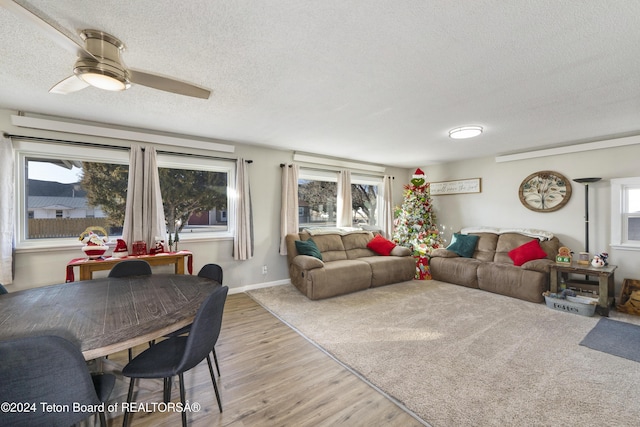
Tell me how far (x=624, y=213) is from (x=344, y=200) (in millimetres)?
4309

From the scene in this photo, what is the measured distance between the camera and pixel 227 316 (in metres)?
3.39

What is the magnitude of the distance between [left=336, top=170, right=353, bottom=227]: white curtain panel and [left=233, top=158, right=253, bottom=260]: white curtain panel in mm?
1986

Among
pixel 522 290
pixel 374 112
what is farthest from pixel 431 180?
pixel 374 112

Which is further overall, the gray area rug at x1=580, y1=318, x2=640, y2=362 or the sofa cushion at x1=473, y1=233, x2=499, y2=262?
the sofa cushion at x1=473, y1=233, x2=499, y2=262

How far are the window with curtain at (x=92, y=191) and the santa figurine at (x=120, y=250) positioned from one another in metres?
0.48

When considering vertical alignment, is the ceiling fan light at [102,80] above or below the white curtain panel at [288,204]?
above

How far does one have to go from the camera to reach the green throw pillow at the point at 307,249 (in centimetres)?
445

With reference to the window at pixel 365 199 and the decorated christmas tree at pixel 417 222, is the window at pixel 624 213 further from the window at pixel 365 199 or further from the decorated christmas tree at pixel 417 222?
the window at pixel 365 199

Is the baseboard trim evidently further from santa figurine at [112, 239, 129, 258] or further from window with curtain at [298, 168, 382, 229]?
santa figurine at [112, 239, 129, 258]

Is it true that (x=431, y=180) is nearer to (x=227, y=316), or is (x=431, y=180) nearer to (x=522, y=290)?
(x=522, y=290)

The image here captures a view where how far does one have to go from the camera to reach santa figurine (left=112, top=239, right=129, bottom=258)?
130 inches

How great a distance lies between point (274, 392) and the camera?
6.50 feet

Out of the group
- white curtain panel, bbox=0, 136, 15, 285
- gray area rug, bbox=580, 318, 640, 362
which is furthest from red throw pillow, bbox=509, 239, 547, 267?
white curtain panel, bbox=0, 136, 15, 285

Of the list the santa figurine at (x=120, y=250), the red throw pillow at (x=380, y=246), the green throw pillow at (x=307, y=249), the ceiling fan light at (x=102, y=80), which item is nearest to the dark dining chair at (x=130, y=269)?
the santa figurine at (x=120, y=250)
